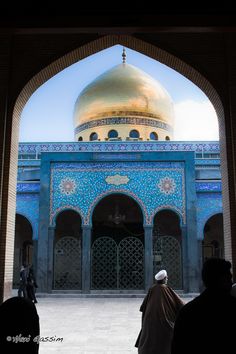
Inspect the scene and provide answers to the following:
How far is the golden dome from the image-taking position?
2070cm

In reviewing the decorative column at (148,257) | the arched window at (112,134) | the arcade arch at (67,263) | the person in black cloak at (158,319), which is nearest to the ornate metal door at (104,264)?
the arcade arch at (67,263)

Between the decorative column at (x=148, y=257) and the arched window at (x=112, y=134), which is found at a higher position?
the arched window at (x=112, y=134)

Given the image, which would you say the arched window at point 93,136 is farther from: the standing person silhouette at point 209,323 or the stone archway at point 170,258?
the standing person silhouette at point 209,323

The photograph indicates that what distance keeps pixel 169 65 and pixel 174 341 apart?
544cm

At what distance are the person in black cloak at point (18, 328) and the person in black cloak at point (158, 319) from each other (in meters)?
2.43

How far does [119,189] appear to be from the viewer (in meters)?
14.6

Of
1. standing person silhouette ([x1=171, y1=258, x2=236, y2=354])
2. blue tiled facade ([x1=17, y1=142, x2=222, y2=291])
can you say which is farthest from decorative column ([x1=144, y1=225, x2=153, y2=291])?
standing person silhouette ([x1=171, y1=258, x2=236, y2=354])

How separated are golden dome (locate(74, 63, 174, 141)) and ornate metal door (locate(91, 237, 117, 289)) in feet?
24.6

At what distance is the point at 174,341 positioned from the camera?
214cm

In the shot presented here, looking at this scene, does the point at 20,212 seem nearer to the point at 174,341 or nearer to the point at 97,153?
the point at 97,153

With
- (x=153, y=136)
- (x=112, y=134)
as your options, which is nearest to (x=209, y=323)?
(x=112, y=134)

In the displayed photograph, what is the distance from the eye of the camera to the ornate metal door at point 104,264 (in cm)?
1450

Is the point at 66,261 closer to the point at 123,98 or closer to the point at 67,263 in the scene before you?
the point at 67,263

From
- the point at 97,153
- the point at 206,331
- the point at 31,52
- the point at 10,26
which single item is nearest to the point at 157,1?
the point at 10,26
